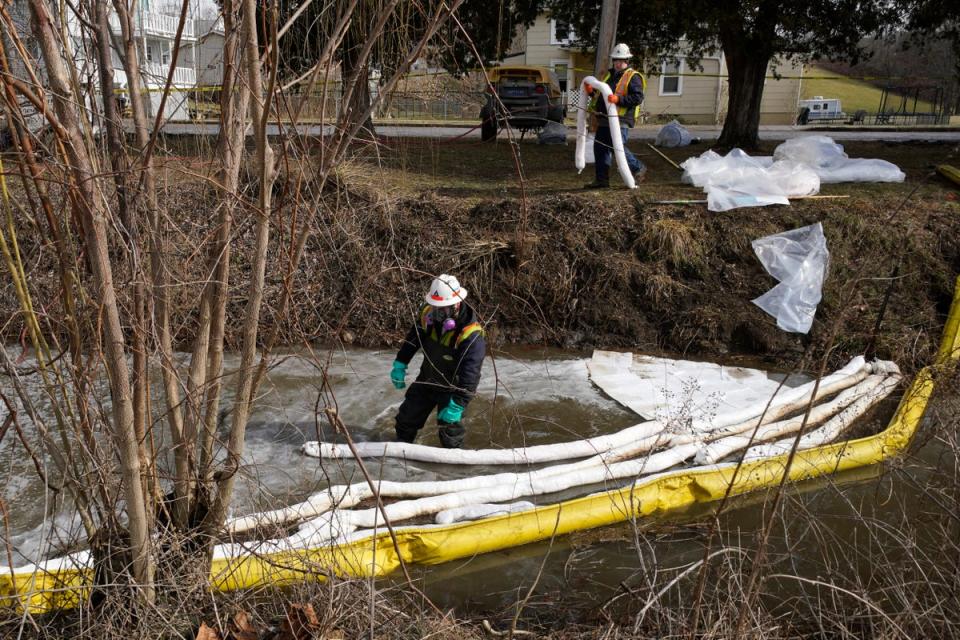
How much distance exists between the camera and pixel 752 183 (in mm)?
8984

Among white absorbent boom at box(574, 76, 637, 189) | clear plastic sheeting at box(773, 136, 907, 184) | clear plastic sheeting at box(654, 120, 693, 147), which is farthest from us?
clear plastic sheeting at box(654, 120, 693, 147)

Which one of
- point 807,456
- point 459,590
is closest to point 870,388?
point 807,456

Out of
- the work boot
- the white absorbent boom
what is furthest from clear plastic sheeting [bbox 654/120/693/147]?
the work boot

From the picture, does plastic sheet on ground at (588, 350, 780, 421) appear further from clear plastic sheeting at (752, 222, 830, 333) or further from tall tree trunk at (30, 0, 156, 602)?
tall tree trunk at (30, 0, 156, 602)

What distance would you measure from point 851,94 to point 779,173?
3448 centimetres

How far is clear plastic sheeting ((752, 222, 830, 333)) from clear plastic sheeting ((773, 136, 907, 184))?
192cm

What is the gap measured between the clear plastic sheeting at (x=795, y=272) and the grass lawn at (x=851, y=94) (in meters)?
29.1

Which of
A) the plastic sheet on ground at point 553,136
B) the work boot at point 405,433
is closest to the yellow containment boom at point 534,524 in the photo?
the work boot at point 405,433

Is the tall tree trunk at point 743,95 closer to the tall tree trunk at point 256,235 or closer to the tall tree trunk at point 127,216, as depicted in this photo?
the tall tree trunk at point 256,235

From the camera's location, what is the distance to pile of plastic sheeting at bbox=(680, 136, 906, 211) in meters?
8.83

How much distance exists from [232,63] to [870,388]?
5.73m

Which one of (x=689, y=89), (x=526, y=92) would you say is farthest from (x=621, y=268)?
(x=689, y=89)

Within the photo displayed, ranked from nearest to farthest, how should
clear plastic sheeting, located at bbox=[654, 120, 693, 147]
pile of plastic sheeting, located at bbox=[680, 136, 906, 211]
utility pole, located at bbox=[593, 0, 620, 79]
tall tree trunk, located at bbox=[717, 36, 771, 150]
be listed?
pile of plastic sheeting, located at bbox=[680, 136, 906, 211] → utility pole, located at bbox=[593, 0, 620, 79] → tall tree trunk, located at bbox=[717, 36, 771, 150] → clear plastic sheeting, located at bbox=[654, 120, 693, 147]

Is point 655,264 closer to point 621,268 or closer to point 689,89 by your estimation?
point 621,268
